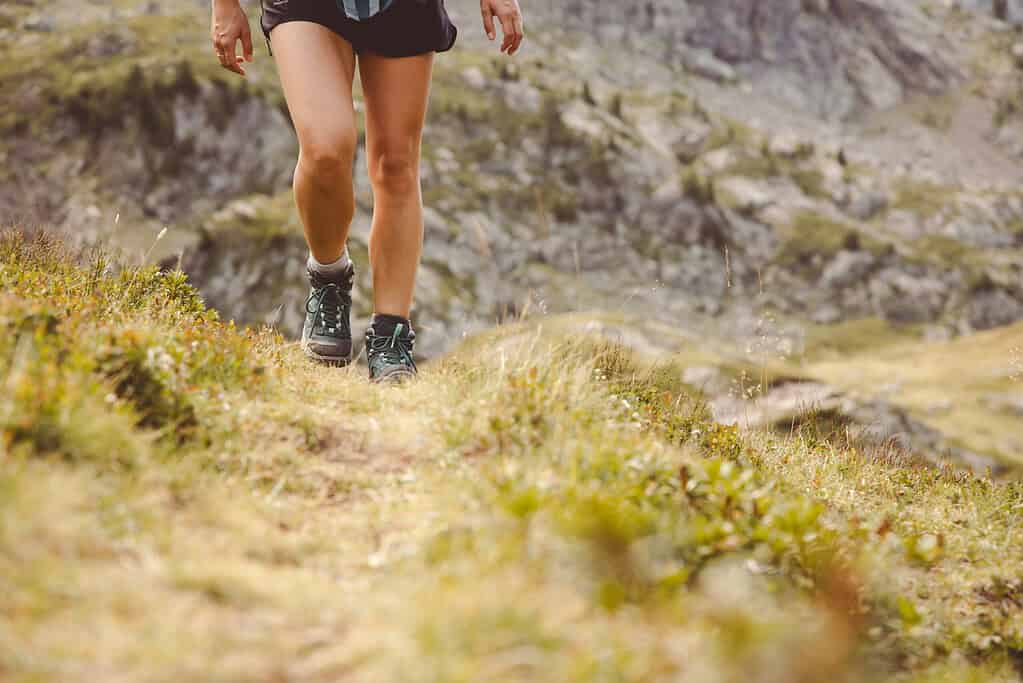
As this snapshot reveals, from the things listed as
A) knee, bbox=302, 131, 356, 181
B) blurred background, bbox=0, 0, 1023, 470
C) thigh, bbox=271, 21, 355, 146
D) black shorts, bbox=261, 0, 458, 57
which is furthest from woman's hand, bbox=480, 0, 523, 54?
blurred background, bbox=0, 0, 1023, 470

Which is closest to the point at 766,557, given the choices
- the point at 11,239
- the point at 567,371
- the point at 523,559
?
the point at 523,559

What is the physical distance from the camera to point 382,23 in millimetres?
5469

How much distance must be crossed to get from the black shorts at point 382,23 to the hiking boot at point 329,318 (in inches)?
70.0

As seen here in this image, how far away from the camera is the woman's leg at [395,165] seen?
224 inches

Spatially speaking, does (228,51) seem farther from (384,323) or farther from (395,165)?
(384,323)

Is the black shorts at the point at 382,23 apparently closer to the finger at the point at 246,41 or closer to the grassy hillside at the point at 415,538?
the finger at the point at 246,41

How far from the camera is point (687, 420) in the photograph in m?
5.91

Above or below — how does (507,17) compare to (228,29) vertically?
above

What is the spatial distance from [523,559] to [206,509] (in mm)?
1266

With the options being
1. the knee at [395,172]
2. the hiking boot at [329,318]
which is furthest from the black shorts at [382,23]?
the hiking boot at [329,318]

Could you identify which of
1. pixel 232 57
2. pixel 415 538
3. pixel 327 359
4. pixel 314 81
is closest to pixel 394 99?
pixel 314 81

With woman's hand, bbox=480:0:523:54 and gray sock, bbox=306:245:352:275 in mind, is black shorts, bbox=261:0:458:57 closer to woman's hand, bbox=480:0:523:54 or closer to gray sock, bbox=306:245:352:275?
woman's hand, bbox=480:0:523:54

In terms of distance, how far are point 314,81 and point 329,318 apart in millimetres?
1913

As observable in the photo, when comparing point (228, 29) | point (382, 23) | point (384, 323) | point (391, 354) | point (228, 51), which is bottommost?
point (391, 354)
